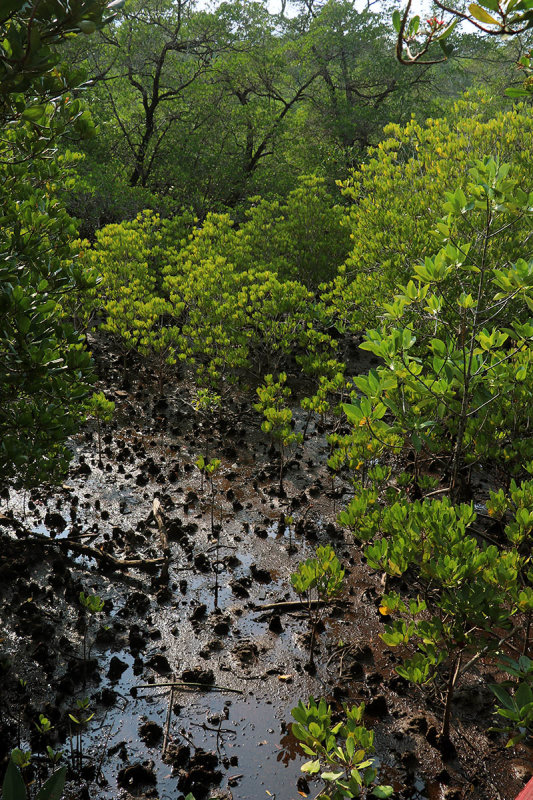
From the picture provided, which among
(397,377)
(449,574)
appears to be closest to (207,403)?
(397,377)

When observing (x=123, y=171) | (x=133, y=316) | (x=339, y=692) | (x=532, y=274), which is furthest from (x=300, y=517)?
(x=123, y=171)

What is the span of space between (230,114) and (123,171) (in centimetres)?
284

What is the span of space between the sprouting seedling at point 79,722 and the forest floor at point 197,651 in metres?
0.03

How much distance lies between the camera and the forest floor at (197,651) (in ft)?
9.07

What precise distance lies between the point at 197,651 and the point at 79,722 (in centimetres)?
92

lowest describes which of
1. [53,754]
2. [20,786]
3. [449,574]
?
[53,754]

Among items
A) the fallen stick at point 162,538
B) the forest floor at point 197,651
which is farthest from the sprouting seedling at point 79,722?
the fallen stick at point 162,538

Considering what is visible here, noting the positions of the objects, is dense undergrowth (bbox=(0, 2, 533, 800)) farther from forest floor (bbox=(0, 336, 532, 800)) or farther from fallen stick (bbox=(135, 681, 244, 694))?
fallen stick (bbox=(135, 681, 244, 694))

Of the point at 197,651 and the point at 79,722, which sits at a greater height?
the point at 79,722

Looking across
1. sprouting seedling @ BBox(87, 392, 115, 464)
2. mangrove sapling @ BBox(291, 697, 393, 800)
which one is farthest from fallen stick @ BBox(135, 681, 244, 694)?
sprouting seedling @ BBox(87, 392, 115, 464)

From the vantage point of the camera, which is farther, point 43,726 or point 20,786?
point 43,726

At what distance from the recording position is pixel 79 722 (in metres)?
2.78

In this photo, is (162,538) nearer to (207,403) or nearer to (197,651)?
(197,651)

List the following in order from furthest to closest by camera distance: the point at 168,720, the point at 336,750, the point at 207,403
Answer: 1. the point at 207,403
2. the point at 168,720
3. the point at 336,750
